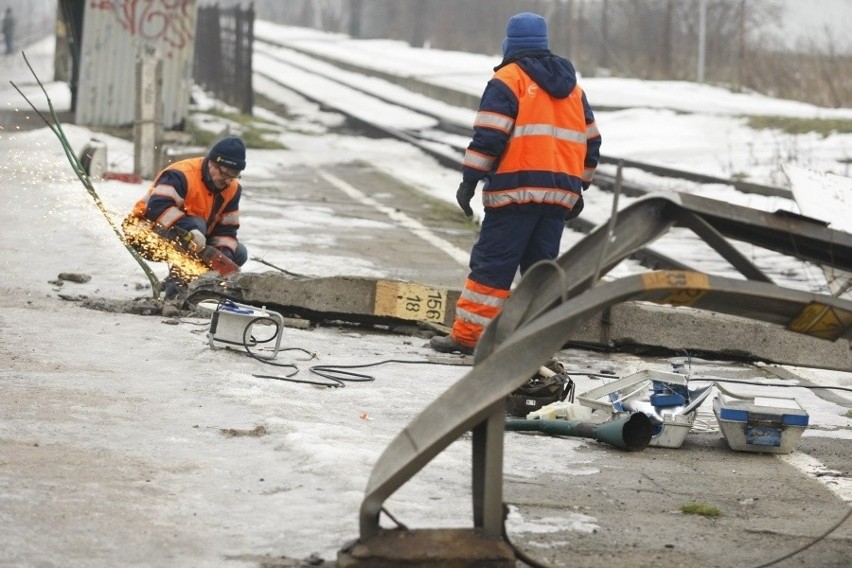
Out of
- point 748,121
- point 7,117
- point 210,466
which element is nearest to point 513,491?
point 210,466

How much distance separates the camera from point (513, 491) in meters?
5.80

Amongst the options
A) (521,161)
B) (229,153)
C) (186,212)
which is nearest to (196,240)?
(186,212)

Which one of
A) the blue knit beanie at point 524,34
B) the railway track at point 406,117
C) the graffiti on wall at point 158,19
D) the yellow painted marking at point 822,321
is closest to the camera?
the yellow painted marking at point 822,321

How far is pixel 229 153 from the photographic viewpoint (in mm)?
9281

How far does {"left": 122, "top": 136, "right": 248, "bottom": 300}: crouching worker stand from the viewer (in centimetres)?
943

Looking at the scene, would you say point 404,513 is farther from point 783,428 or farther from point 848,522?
point 783,428

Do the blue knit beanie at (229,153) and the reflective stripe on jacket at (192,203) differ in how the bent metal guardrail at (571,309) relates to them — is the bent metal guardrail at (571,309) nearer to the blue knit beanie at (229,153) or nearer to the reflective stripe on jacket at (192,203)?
the blue knit beanie at (229,153)

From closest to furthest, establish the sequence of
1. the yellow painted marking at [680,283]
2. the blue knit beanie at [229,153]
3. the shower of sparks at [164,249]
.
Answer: the yellow painted marking at [680,283] < the blue knit beanie at [229,153] < the shower of sparks at [164,249]

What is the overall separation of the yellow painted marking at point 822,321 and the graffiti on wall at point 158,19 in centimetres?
1814

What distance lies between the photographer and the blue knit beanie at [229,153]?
30.4ft

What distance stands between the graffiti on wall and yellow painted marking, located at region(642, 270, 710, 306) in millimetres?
18177

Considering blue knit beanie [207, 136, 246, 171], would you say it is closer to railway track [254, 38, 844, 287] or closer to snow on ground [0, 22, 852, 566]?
snow on ground [0, 22, 852, 566]

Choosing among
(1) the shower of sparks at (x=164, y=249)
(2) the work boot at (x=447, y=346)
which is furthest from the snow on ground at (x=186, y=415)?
(1) the shower of sparks at (x=164, y=249)

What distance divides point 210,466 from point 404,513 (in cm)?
90
